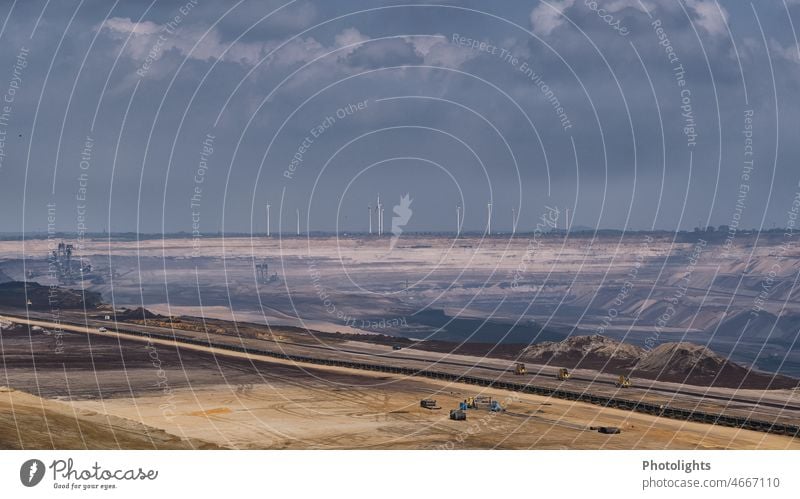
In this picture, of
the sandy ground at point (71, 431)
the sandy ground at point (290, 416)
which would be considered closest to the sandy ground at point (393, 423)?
the sandy ground at point (290, 416)

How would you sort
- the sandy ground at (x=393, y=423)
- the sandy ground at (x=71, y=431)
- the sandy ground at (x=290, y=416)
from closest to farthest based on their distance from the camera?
the sandy ground at (x=71, y=431), the sandy ground at (x=290, y=416), the sandy ground at (x=393, y=423)

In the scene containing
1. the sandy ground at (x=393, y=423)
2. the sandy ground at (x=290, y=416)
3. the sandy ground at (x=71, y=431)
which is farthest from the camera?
the sandy ground at (x=393, y=423)

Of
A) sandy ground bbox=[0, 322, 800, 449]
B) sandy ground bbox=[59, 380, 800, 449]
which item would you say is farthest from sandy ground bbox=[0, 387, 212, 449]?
sandy ground bbox=[59, 380, 800, 449]

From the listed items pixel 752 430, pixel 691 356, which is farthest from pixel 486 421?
pixel 691 356

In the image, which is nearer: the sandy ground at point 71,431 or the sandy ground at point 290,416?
the sandy ground at point 71,431

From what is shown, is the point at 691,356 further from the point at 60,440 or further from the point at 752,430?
the point at 60,440

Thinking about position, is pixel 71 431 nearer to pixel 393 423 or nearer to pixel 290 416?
pixel 290 416

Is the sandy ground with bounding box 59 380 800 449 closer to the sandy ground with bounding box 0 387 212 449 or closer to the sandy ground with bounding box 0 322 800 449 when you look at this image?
the sandy ground with bounding box 0 322 800 449

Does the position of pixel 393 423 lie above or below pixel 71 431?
below

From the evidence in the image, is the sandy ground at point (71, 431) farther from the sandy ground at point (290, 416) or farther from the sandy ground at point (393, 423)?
the sandy ground at point (393, 423)

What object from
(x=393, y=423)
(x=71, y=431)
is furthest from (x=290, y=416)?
(x=71, y=431)

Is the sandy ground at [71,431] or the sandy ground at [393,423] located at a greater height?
the sandy ground at [71,431]
